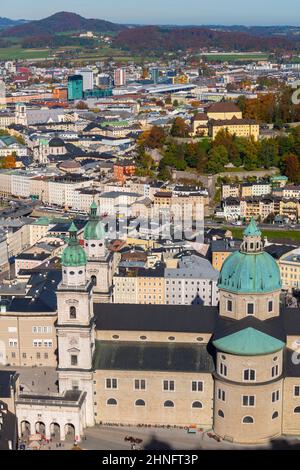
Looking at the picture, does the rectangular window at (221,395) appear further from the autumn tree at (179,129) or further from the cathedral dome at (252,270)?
the autumn tree at (179,129)

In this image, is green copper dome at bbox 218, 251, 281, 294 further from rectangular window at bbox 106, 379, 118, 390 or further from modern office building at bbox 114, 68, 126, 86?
modern office building at bbox 114, 68, 126, 86

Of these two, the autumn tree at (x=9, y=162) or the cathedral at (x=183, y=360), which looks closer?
the cathedral at (x=183, y=360)

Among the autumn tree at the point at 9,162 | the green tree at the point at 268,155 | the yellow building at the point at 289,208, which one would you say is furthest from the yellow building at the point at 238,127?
the autumn tree at the point at 9,162

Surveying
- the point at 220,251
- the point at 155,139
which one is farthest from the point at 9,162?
the point at 220,251

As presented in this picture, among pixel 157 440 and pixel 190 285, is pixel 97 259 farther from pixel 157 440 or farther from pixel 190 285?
pixel 190 285

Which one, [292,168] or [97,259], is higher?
[97,259]

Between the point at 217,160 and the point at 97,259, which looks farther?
the point at 217,160
